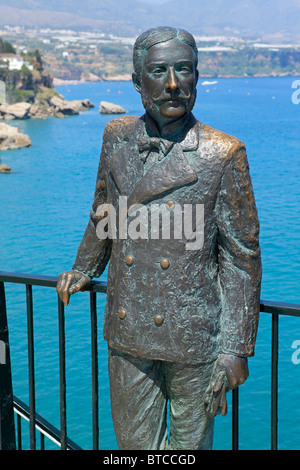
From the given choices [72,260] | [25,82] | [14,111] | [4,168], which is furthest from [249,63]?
[72,260]

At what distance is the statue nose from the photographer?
2.46 m

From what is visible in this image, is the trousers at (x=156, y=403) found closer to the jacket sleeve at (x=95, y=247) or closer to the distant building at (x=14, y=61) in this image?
the jacket sleeve at (x=95, y=247)

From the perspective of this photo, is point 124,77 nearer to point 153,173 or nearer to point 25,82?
point 25,82

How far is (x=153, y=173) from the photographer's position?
2.57 metres

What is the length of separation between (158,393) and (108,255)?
72 cm

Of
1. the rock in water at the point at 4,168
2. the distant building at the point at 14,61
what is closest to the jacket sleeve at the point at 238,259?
the rock in water at the point at 4,168

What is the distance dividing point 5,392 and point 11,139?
43514mm

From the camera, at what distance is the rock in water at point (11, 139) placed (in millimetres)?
44312

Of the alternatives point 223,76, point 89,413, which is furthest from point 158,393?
point 223,76

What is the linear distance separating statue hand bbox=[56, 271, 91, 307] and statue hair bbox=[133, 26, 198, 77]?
991mm

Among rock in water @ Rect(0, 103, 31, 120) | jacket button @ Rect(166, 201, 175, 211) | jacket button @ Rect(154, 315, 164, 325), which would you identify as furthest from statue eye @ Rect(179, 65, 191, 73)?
Result: rock in water @ Rect(0, 103, 31, 120)

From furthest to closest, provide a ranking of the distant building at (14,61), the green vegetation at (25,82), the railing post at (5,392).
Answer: the distant building at (14,61) < the green vegetation at (25,82) < the railing post at (5,392)
